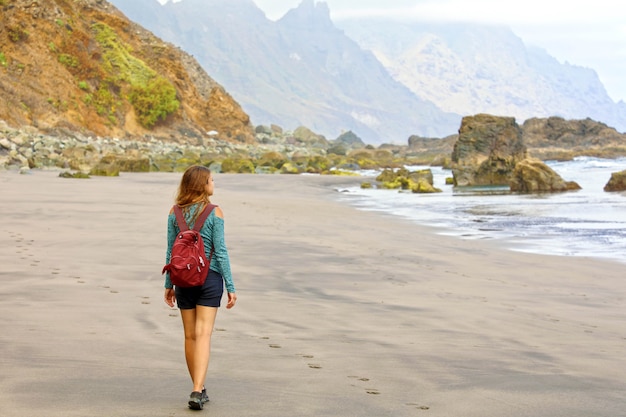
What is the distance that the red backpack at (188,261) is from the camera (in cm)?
469

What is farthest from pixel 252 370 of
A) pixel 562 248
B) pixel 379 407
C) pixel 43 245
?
pixel 562 248

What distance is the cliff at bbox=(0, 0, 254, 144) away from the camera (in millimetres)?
57188

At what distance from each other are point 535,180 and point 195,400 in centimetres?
2967

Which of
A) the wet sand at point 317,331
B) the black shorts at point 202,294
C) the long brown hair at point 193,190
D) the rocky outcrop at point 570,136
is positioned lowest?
the wet sand at point 317,331

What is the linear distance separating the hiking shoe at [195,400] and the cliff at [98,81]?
50559mm

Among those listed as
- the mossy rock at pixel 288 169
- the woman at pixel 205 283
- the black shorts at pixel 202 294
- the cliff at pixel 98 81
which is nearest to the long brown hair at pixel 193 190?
the woman at pixel 205 283

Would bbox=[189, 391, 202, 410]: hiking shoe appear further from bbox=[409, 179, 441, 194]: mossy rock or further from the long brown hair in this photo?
bbox=[409, 179, 441, 194]: mossy rock

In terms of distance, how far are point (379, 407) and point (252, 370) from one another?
1041mm

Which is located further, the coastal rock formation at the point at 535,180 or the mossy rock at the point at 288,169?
the mossy rock at the point at 288,169

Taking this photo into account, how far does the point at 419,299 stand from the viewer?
849 centimetres

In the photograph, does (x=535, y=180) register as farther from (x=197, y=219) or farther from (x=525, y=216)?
(x=197, y=219)

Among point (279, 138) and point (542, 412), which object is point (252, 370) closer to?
point (542, 412)

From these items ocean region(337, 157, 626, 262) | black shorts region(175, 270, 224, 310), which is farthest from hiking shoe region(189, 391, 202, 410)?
ocean region(337, 157, 626, 262)

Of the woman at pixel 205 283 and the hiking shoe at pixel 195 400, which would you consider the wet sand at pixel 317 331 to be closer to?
the hiking shoe at pixel 195 400
